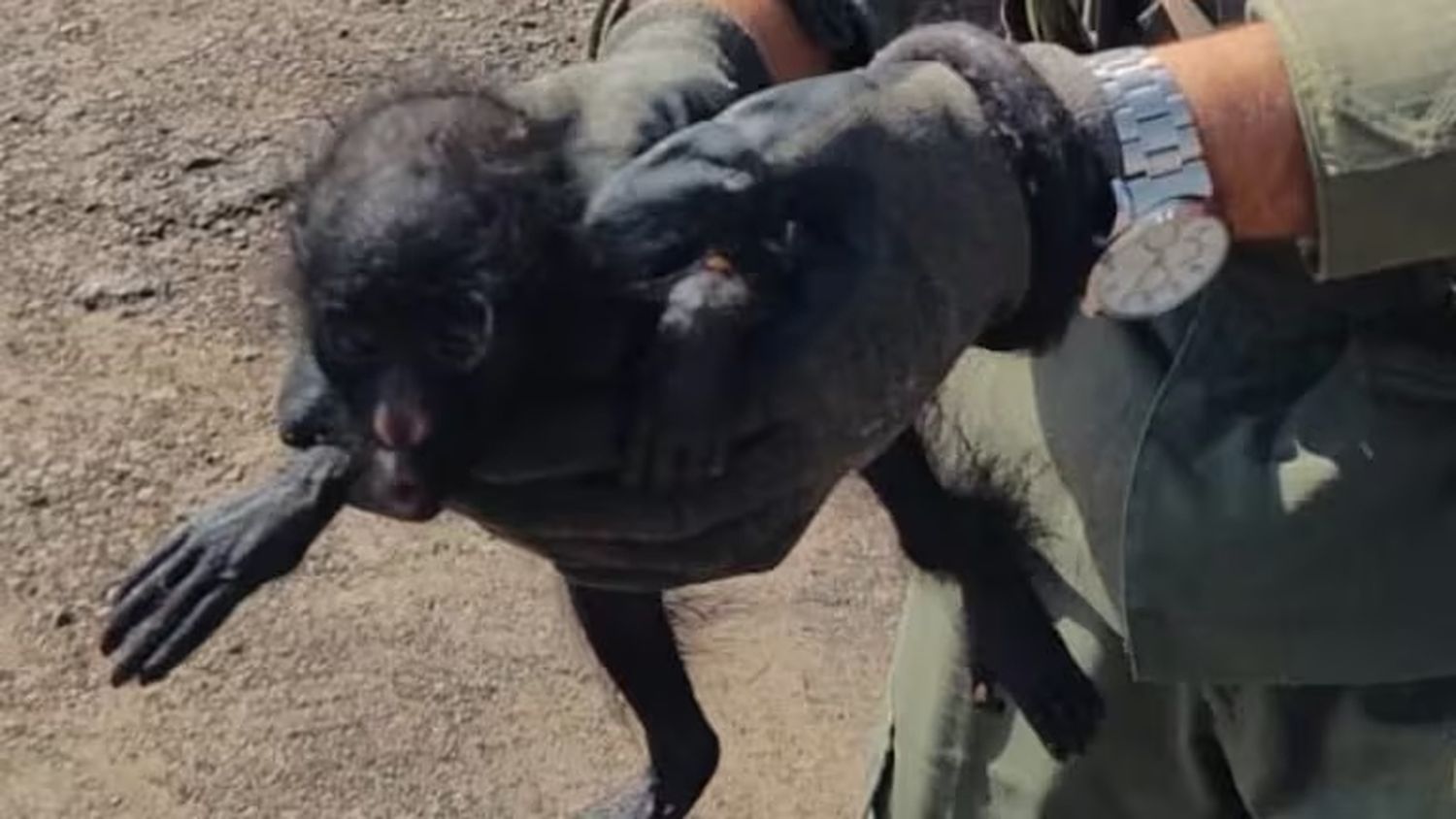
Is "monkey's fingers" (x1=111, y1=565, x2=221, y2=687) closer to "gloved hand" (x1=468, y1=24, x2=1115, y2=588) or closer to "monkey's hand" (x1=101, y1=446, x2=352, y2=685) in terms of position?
"monkey's hand" (x1=101, y1=446, x2=352, y2=685)

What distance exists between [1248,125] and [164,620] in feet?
2.10

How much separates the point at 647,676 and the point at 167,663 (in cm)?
48

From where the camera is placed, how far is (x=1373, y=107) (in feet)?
4.53

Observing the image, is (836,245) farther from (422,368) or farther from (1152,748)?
(1152,748)

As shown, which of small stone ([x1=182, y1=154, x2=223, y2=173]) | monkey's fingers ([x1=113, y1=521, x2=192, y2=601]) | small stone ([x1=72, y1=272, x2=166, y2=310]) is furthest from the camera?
small stone ([x1=182, y1=154, x2=223, y2=173])

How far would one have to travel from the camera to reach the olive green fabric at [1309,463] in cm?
139

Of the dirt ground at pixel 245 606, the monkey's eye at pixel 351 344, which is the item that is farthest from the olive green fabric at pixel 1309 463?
the dirt ground at pixel 245 606

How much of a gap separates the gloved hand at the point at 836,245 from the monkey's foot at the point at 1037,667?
369mm

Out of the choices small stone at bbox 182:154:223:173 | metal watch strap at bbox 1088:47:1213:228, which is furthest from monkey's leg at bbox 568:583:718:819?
small stone at bbox 182:154:223:173

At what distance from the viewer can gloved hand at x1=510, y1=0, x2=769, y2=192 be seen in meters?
1.46

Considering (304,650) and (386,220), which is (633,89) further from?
(304,650)

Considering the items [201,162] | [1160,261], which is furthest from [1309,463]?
[201,162]

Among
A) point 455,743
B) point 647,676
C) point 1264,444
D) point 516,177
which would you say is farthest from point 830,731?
point 516,177

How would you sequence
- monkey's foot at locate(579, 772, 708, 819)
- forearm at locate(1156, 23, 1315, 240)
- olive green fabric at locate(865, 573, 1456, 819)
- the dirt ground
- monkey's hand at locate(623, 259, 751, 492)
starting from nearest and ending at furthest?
1. monkey's hand at locate(623, 259, 751, 492)
2. forearm at locate(1156, 23, 1315, 240)
3. olive green fabric at locate(865, 573, 1456, 819)
4. monkey's foot at locate(579, 772, 708, 819)
5. the dirt ground
